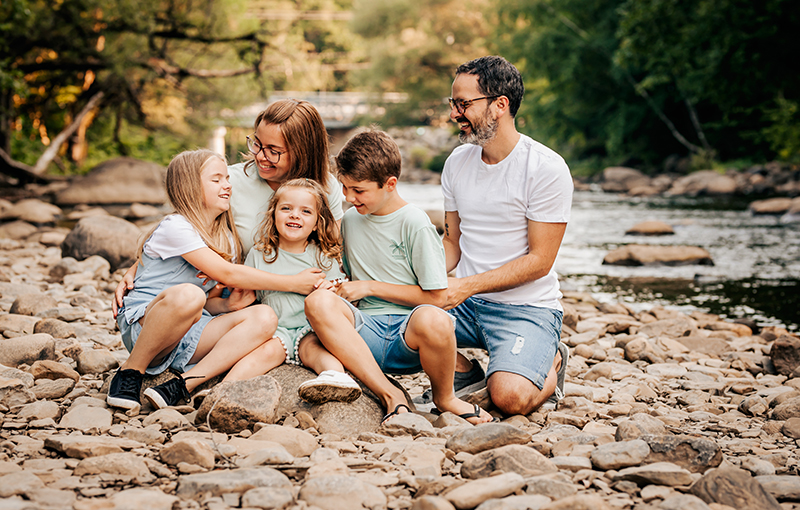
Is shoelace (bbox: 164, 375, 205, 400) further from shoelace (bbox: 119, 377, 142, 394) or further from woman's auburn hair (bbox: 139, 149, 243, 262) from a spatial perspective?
woman's auburn hair (bbox: 139, 149, 243, 262)

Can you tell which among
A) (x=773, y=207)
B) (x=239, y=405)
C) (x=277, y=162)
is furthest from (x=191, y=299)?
(x=773, y=207)

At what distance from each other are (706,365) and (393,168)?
2.53 m

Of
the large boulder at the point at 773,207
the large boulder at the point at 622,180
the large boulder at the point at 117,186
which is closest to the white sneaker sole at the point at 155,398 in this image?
the large boulder at the point at 117,186

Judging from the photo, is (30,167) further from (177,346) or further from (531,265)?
(531,265)

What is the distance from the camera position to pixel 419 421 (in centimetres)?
267

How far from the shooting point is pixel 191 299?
109 inches

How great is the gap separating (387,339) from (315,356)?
33 cm

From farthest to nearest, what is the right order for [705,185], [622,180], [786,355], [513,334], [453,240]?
[622,180] < [705,185] < [786,355] < [453,240] < [513,334]

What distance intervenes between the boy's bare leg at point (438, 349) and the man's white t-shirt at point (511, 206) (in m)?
0.63

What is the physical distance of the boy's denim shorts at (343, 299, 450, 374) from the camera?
9.68 ft

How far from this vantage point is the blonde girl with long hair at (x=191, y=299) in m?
2.78

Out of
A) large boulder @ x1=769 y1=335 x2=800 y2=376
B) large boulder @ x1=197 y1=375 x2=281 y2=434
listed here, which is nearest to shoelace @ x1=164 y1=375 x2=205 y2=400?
large boulder @ x1=197 y1=375 x2=281 y2=434

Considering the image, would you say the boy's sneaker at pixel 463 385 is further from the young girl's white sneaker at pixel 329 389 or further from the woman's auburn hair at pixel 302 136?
the woman's auburn hair at pixel 302 136

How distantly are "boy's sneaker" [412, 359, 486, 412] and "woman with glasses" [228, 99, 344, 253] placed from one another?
93 cm
